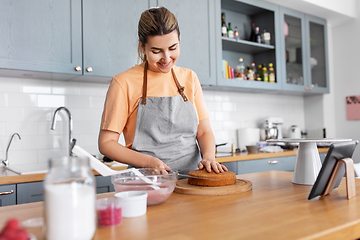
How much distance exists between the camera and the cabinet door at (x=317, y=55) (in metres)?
3.80

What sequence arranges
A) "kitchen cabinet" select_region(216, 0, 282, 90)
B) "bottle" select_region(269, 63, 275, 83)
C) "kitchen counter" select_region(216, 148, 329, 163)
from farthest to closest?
"bottle" select_region(269, 63, 275, 83), "kitchen cabinet" select_region(216, 0, 282, 90), "kitchen counter" select_region(216, 148, 329, 163)

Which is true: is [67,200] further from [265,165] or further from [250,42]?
[250,42]

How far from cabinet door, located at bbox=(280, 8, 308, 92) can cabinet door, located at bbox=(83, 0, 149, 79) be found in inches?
66.9

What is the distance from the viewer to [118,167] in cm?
221

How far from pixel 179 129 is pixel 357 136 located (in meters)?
3.08

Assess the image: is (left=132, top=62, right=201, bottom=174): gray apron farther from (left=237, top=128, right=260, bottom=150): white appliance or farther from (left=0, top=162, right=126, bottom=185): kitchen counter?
(left=237, top=128, right=260, bottom=150): white appliance

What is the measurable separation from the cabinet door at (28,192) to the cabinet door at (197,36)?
144 centimetres

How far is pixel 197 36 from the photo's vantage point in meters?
2.90

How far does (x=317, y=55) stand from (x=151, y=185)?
3.49m

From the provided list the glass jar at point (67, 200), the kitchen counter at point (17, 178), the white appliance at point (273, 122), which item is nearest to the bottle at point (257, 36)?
the white appliance at point (273, 122)

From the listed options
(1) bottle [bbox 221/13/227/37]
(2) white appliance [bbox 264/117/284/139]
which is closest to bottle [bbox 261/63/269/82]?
(2) white appliance [bbox 264/117/284/139]

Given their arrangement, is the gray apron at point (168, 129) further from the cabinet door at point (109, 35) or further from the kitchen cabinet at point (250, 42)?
the kitchen cabinet at point (250, 42)

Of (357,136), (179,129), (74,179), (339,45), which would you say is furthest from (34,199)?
(339,45)

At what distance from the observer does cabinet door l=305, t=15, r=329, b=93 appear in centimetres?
380
